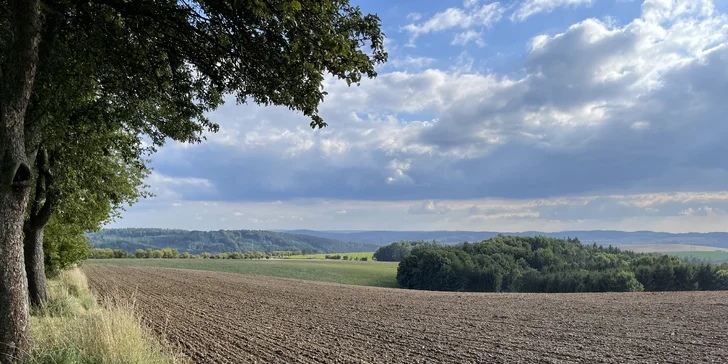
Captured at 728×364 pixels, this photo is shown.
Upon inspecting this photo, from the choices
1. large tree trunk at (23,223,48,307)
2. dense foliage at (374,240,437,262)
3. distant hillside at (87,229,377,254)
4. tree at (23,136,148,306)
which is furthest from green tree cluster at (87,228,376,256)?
large tree trunk at (23,223,48,307)

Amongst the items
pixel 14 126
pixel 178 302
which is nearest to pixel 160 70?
pixel 14 126

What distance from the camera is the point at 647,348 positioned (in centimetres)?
1344

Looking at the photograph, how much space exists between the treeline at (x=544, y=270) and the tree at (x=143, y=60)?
58643 millimetres

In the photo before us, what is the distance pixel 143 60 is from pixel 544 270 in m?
73.8

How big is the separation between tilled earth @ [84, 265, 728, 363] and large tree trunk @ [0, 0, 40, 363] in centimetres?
309

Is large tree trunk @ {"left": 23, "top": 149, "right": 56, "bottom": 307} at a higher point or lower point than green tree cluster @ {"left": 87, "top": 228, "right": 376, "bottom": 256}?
higher

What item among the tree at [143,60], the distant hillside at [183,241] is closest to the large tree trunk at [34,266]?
the tree at [143,60]

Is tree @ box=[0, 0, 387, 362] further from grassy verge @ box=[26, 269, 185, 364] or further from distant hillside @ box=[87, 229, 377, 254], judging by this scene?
distant hillside @ box=[87, 229, 377, 254]

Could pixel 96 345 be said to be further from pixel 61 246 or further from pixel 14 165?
pixel 61 246

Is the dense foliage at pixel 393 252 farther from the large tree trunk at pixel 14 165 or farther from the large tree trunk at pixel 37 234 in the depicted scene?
the large tree trunk at pixel 14 165

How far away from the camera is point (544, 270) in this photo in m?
73.2

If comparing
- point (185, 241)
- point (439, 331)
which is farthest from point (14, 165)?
point (185, 241)

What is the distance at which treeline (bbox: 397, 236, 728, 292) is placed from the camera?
5869cm

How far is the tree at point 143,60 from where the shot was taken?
265 inches
